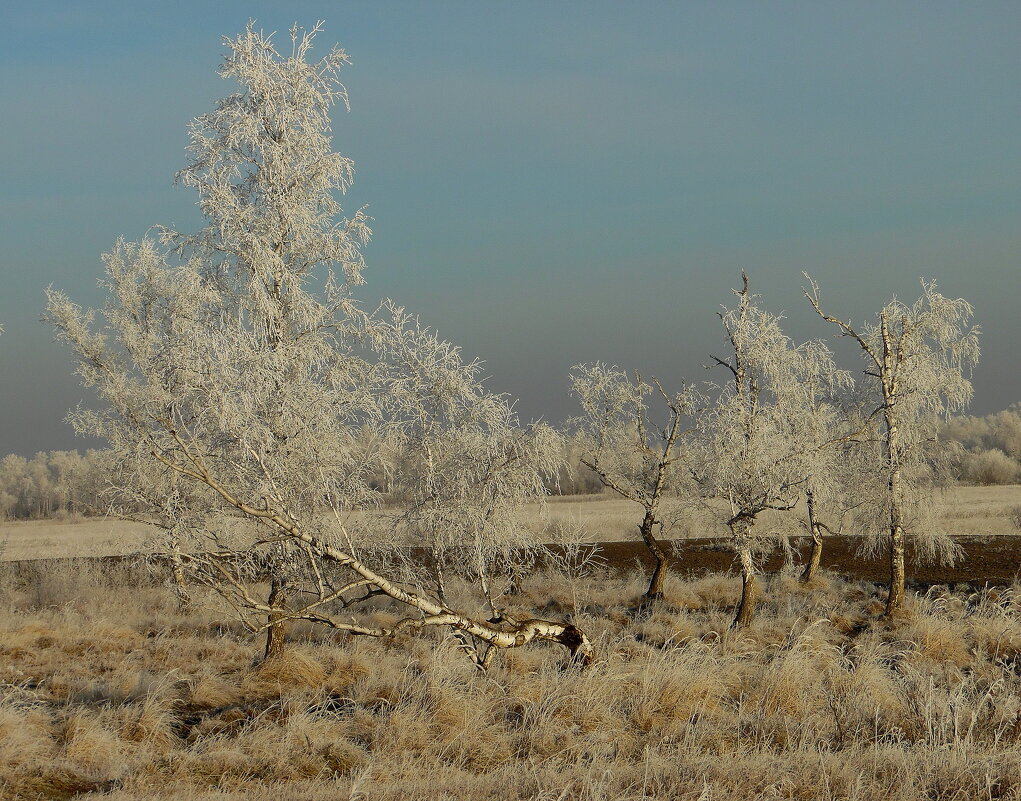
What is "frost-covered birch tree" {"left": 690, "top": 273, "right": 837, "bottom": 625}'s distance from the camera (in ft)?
51.0

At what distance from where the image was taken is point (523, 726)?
779cm

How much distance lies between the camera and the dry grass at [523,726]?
5953mm

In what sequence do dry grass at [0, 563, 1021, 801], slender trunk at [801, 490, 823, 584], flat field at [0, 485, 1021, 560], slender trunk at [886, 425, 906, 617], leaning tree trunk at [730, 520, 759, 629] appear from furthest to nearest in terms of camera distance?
flat field at [0, 485, 1021, 560]
slender trunk at [801, 490, 823, 584]
slender trunk at [886, 425, 906, 617]
leaning tree trunk at [730, 520, 759, 629]
dry grass at [0, 563, 1021, 801]

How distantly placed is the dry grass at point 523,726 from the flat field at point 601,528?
1457cm

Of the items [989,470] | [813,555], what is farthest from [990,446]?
[813,555]

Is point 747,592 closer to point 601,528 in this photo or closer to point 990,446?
point 601,528

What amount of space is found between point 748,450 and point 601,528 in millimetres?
22808

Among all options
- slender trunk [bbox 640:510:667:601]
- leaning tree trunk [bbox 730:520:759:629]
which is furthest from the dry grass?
slender trunk [bbox 640:510:667:601]

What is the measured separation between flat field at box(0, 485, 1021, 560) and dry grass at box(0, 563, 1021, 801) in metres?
14.6

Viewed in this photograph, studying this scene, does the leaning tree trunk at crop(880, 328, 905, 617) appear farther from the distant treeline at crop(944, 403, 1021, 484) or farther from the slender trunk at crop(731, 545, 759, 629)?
the distant treeline at crop(944, 403, 1021, 484)

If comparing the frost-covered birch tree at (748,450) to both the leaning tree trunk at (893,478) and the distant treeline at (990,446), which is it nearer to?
the leaning tree trunk at (893,478)

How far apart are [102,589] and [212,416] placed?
621 inches

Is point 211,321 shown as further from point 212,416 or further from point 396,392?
point 212,416

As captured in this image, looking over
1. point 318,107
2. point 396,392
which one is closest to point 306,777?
point 396,392
